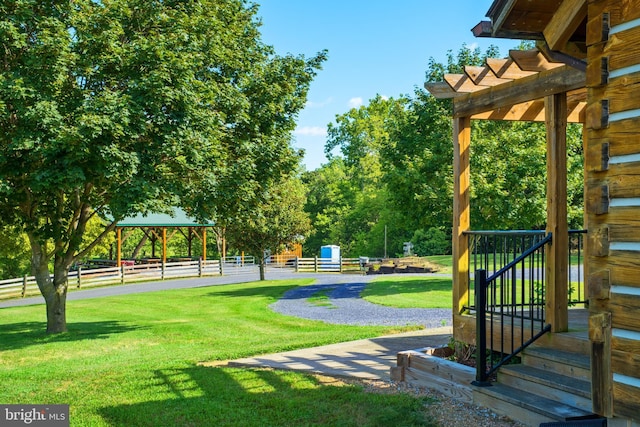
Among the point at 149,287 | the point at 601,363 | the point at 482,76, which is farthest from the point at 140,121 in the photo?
the point at 149,287

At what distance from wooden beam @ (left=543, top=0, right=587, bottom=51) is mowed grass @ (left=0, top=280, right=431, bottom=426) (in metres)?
3.49

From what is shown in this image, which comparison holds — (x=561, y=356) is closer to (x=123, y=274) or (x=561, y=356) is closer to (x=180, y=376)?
(x=180, y=376)

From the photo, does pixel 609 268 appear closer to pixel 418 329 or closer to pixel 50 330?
pixel 418 329

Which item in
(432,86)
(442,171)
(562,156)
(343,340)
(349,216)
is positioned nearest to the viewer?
(562,156)

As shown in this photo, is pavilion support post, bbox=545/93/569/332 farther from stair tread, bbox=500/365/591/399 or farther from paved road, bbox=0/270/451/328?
paved road, bbox=0/270/451/328

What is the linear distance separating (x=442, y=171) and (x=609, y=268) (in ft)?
54.9

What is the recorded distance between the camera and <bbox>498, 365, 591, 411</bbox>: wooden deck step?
517 centimetres

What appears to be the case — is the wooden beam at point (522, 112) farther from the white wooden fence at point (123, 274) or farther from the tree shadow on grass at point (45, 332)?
the white wooden fence at point (123, 274)

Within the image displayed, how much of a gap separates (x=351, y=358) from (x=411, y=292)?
40.2 ft

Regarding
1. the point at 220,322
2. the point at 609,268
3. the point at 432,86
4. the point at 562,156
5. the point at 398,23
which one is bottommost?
the point at 220,322

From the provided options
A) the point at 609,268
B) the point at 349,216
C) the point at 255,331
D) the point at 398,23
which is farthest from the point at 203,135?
the point at 349,216

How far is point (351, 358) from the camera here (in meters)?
8.51

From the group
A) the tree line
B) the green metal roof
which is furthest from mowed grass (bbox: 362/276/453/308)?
the green metal roof

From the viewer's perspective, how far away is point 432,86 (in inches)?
310
